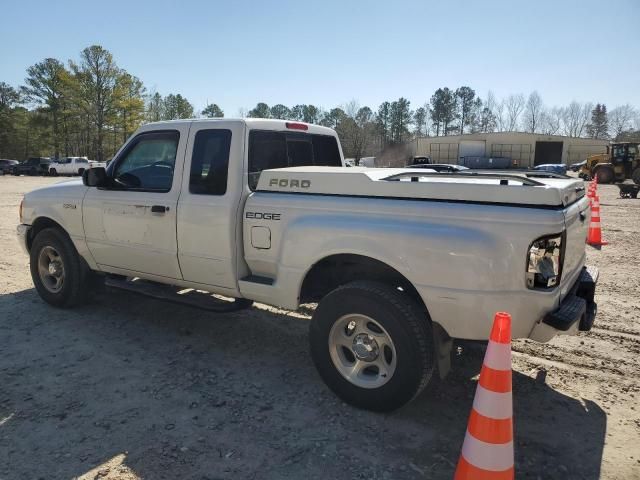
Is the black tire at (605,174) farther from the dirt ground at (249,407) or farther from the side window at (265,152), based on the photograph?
the side window at (265,152)

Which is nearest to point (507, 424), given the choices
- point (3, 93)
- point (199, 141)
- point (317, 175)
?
point (317, 175)

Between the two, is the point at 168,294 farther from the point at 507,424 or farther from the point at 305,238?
the point at 507,424

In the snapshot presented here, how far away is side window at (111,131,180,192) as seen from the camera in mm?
4430

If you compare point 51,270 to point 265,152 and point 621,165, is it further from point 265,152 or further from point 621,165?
point 621,165

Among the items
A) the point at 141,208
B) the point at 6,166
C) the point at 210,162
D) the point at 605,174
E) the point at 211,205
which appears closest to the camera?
the point at 211,205

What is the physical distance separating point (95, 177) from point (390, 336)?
10.9ft

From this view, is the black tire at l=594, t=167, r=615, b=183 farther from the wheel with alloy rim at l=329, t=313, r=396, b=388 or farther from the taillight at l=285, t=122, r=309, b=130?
the wheel with alloy rim at l=329, t=313, r=396, b=388

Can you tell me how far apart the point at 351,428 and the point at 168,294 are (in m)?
2.30

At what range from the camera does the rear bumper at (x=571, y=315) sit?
283 centimetres

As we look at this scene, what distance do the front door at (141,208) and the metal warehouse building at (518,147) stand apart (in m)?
60.9

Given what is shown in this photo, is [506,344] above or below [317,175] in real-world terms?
below

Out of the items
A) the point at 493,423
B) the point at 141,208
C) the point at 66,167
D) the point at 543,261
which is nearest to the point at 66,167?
the point at 66,167

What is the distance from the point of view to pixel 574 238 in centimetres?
321

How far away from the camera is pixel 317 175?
3.54 m
